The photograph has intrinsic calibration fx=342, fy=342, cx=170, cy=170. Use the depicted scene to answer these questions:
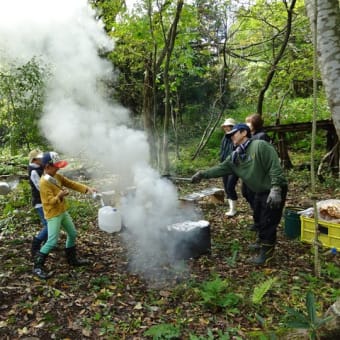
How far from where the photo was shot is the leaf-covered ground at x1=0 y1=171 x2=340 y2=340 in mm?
3191

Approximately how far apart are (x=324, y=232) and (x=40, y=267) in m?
3.75

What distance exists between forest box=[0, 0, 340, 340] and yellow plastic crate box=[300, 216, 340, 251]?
69 millimetres

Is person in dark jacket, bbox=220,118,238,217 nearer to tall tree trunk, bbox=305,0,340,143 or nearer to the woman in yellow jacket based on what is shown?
tall tree trunk, bbox=305,0,340,143

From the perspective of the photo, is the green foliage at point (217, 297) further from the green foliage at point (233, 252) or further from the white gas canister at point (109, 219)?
the white gas canister at point (109, 219)

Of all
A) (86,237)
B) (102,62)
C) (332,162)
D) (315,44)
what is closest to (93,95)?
(102,62)

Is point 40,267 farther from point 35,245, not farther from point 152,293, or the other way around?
point 152,293

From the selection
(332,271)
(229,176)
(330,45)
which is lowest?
(332,271)

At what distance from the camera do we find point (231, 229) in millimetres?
5766

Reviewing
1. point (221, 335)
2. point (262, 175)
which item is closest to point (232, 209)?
point (262, 175)

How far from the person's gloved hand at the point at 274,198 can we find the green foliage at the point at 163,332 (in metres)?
1.75

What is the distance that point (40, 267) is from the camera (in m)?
4.12

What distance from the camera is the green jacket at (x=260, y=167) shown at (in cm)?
405


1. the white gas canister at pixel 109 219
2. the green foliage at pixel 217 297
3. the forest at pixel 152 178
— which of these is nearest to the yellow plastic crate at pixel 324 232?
the forest at pixel 152 178

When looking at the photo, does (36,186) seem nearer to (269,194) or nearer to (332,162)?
(269,194)
